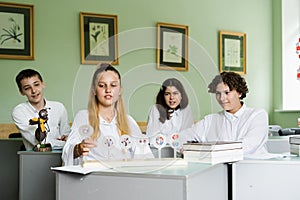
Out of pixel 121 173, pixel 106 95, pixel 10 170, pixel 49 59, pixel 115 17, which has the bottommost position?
pixel 10 170

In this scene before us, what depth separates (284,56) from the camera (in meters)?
5.22

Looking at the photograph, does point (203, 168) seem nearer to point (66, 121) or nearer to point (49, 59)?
point (66, 121)

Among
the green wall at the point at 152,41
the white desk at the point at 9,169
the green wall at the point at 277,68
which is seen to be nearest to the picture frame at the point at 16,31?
the green wall at the point at 152,41

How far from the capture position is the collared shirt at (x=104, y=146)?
1.79 meters

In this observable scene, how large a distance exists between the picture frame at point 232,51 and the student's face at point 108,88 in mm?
3313

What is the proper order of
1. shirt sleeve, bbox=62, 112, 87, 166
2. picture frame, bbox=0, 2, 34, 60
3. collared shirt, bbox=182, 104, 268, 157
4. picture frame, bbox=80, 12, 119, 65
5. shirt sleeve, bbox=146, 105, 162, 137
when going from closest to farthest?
shirt sleeve, bbox=62, 112, 87, 166
collared shirt, bbox=182, 104, 268, 157
shirt sleeve, bbox=146, 105, 162, 137
picture frame, bbox=0, 2, 34, 60
picture frame, bbox=80, 12, 119, 65

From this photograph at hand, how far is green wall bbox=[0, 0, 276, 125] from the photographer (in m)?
3.79

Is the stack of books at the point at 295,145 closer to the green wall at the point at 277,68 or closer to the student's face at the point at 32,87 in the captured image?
the student's face at the point at 32,87

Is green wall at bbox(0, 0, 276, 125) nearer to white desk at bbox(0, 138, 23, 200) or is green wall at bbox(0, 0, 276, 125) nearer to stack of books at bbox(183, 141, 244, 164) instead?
white desk at bbox(0, 138, 23, 200)

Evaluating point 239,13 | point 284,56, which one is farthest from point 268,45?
point 239,13

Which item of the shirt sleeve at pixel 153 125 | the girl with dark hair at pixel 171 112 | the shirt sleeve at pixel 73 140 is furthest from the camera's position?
the shirt sleeve at pixel 153 125

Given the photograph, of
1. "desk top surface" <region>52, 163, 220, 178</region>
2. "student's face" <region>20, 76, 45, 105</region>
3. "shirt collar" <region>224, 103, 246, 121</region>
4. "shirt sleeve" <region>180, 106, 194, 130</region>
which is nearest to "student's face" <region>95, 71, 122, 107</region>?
"desk top surface" <region>52, 163, 220, 178</region>

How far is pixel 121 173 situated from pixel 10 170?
2054 millimetres

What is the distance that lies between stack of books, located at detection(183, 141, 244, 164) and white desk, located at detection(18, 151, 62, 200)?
1005 millimetres
